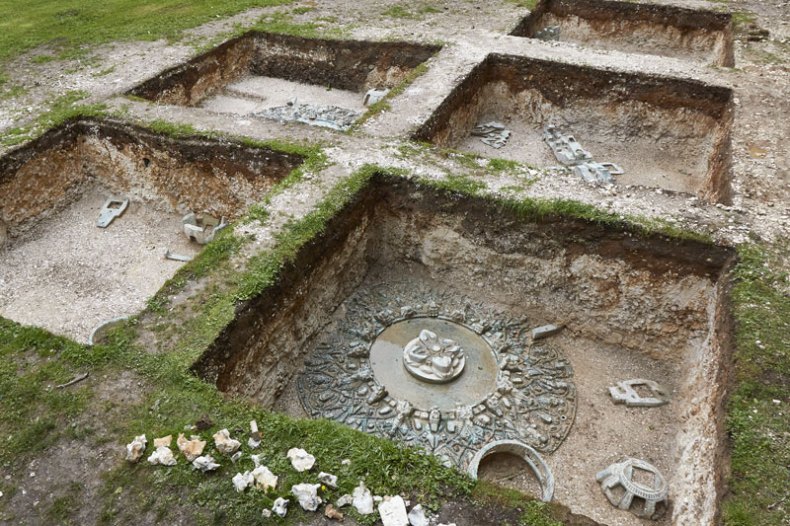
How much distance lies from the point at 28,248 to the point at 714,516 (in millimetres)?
8345

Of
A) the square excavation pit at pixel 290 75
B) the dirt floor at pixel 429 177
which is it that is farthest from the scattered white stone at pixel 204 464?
the square excavation pit at pixel 290 75

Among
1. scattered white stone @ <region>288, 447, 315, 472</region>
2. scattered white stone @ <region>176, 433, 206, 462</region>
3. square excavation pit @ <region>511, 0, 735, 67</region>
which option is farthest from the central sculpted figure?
square excavation pit @ <region>511, 0, 735, 67</region>

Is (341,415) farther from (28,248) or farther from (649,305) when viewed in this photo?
(28,248)

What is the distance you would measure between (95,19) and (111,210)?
24.4 feet

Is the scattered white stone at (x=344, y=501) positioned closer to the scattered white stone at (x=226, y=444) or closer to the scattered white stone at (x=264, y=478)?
the scattered white stone at (x=264, y=478)

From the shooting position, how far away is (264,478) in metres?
3.69

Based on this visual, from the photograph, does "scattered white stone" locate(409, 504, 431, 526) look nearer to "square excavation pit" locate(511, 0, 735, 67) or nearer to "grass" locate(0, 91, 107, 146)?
"grass" locate(0, 91, 107, 146)

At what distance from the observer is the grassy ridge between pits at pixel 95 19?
11.7 metres

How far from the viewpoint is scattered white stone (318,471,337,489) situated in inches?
146

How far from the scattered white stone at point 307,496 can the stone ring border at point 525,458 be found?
1.67 meters

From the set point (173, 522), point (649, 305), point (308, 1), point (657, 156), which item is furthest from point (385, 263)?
point (308, 1)

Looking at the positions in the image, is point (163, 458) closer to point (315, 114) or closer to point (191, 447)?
point (191, 447)

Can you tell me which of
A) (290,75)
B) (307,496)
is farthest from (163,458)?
(290,75)

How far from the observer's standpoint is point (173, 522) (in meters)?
3.56
